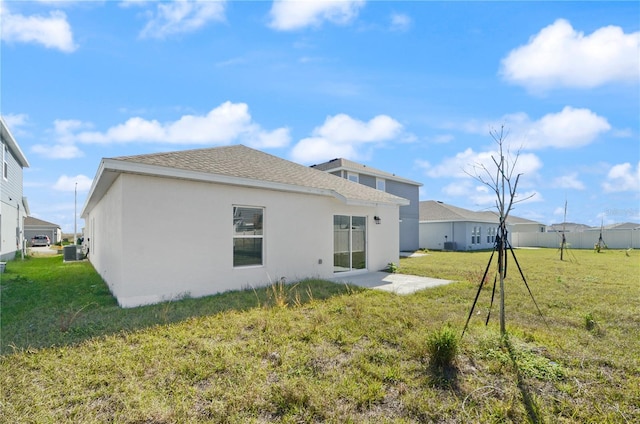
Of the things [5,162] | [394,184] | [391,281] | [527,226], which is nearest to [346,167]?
[394,184]

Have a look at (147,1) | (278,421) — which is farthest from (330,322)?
(147,1)

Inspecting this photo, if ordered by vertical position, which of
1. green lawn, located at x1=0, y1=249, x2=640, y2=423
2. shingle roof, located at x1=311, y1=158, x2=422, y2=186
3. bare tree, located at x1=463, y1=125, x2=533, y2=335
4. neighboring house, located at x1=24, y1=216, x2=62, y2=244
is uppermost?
shingle roof, located at x1=311, y1=158, x2=422, y2=186

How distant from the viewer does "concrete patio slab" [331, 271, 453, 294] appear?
→ 9219 millimetres

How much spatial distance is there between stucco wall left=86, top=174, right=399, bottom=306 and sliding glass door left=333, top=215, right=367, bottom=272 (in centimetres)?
68

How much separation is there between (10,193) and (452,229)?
3216 centimetres

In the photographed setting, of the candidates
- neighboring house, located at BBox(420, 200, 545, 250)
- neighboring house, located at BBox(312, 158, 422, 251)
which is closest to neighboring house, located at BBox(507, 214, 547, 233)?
neighboring house, located at BBox(420, 200, 545, 250)

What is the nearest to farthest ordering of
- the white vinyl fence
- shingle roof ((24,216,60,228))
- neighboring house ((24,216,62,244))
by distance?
the white vinyl fence < neighboring house ((24,216,62,244)) < shingle roof ((24,216,60,228))

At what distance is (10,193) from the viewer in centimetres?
1783

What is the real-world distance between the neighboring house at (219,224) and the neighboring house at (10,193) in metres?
9.72

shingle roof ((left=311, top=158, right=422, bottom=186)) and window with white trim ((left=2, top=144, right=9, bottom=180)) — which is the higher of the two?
shingle roof ((left=311, top=158, right=422, bottom=186))

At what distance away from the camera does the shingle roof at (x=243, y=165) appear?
775 cm

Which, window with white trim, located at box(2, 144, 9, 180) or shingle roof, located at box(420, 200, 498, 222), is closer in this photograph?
window with white trim, located at box(2, 144, 9, 180)

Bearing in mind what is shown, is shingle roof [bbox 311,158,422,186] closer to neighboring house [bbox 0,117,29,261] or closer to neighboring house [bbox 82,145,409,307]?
neighboring house [bbox 82,145,409,307]

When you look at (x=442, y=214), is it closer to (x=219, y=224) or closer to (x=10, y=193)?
(x=219, y=224)
